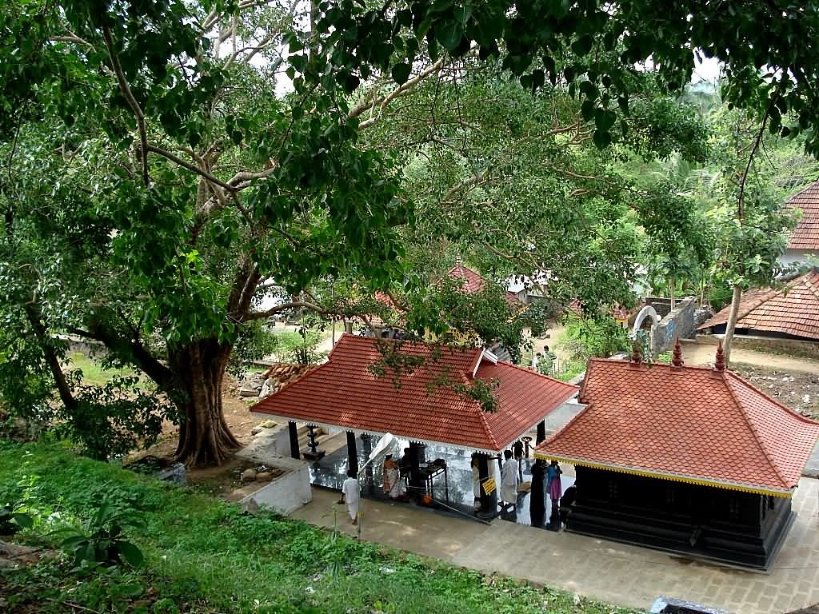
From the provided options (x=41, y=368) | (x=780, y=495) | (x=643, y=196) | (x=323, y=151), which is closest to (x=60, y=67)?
(x=323, y=151)

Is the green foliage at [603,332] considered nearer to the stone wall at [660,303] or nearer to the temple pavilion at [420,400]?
the temple pavilion at [420,400]

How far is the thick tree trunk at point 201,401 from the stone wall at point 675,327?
1177 centimetres

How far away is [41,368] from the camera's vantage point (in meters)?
12.6

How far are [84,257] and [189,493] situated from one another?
367cm

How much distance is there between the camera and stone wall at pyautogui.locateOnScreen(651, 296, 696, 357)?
21.3m

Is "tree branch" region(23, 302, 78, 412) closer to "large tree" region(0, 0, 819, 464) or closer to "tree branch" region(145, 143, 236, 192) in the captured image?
"large tree" region(0, 0, 819, 464)

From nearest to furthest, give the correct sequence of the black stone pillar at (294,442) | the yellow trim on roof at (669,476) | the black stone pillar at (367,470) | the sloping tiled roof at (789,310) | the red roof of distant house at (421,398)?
the yellow trim on roof at (669,476) < the red roof of distant house at (421,398) < the black stone pillar at (367,470) < the black stone pillar at (294,442) < the sloping tiled roof at (789,310)

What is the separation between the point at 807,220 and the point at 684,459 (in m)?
14.5

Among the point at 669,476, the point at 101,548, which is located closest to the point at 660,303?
the point at 669,476

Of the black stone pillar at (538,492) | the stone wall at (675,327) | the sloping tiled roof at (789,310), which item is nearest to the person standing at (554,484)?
the black stone pillar at (538,492)

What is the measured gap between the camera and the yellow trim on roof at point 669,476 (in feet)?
33.9

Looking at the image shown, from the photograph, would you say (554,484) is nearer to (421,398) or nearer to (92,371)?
(421,398)

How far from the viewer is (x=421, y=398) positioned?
43.7ft

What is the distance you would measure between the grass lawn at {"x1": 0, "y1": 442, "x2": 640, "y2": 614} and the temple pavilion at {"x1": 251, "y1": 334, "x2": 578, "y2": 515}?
2.92 m
